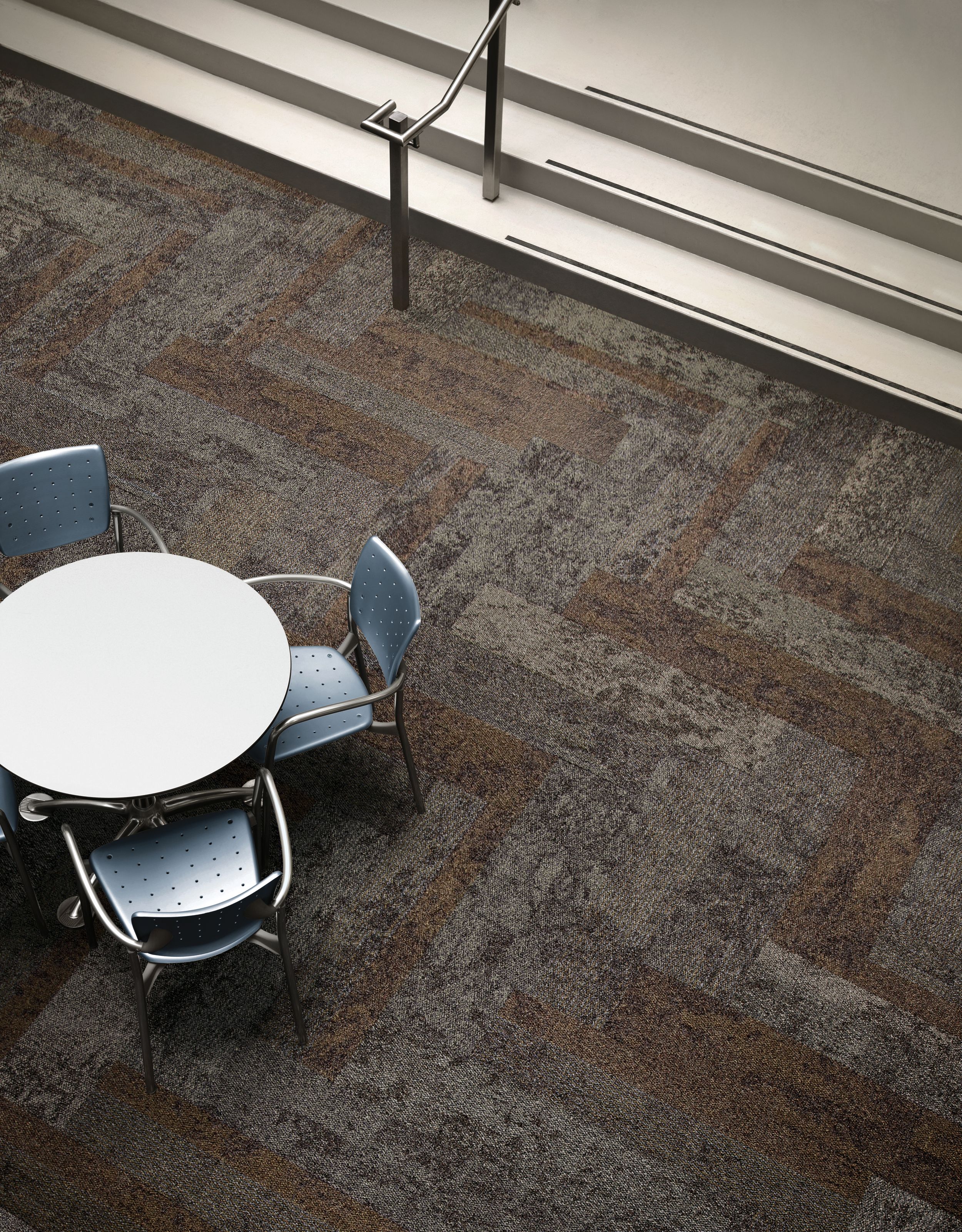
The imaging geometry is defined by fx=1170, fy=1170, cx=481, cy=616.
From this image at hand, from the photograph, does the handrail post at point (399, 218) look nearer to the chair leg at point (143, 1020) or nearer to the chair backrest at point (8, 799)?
the chair backrest at point (8, 799)

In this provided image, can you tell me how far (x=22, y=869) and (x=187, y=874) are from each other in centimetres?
44

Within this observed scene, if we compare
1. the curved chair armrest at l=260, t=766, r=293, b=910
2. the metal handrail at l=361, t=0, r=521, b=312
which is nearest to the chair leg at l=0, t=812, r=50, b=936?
the curved chair armrest at l=260, t=766, r=293, b=910

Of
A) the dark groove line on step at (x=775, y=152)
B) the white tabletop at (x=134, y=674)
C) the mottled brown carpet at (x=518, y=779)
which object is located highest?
the dark groove line on step at (x=775, y=152)

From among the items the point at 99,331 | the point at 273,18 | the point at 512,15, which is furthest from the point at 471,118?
the point at 99,331

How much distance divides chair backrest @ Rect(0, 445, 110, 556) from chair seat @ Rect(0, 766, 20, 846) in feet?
2.20

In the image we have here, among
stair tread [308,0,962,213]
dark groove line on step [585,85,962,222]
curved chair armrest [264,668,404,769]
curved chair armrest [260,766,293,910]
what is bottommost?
curved chair armrest [260,766,293,910]

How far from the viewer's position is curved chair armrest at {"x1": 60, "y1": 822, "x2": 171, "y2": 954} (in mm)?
2494

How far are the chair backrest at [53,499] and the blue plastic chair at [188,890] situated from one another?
0.94 metres

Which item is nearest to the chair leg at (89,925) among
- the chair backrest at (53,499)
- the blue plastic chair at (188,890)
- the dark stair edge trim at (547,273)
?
the blue plastic chair at (188,890)

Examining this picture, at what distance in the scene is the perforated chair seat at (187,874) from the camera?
2.65 m

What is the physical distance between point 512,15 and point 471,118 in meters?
0.55

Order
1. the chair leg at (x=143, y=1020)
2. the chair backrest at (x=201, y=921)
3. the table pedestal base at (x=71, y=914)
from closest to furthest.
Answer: the chair backrest at (x=201, y=921) < the chair leg at (x=143, y=1020) < the table pedestal base at (x=71, y=914)

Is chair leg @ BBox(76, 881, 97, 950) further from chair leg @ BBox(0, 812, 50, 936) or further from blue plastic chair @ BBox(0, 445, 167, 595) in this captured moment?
blue plastic chair @ BBox(0, 445, 167, 595)

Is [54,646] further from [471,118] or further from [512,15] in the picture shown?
[512,15]
